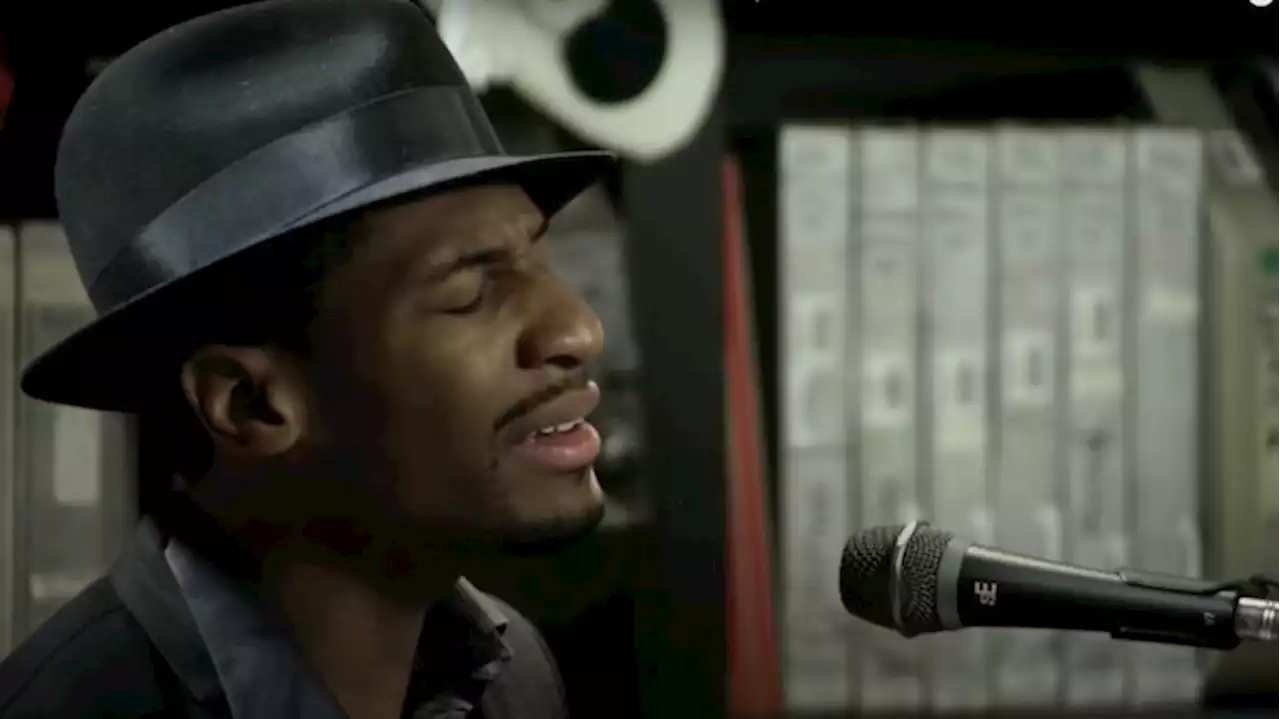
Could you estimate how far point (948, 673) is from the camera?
1.08m

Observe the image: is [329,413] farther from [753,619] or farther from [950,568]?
[753,619]

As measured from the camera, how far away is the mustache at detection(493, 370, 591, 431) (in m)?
0.74

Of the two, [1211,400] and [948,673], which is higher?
[1211,400]

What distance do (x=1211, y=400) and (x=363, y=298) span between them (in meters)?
0.68

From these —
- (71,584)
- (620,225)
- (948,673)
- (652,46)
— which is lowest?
(948,673)

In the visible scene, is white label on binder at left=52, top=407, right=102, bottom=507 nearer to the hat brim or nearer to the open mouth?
the hat brim

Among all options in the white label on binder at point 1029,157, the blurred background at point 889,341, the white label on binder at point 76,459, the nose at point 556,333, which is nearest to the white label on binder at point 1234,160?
the blurred background at point 889,341

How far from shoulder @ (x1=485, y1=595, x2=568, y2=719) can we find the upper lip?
203 mm

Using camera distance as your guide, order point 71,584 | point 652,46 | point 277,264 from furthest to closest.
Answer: point 652,46
point 71,584
point 277,264

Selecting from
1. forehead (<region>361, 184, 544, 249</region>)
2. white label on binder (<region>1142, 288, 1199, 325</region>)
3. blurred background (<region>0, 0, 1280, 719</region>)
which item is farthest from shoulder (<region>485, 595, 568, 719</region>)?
white label on binder (<region>1142, 288, 1199, 325</region>)

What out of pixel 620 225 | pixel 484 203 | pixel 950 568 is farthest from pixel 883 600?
pixel 620 225

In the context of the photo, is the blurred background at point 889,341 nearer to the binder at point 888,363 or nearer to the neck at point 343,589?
the binder at point 888,363

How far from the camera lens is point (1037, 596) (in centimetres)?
72

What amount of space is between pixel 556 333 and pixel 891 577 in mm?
213
